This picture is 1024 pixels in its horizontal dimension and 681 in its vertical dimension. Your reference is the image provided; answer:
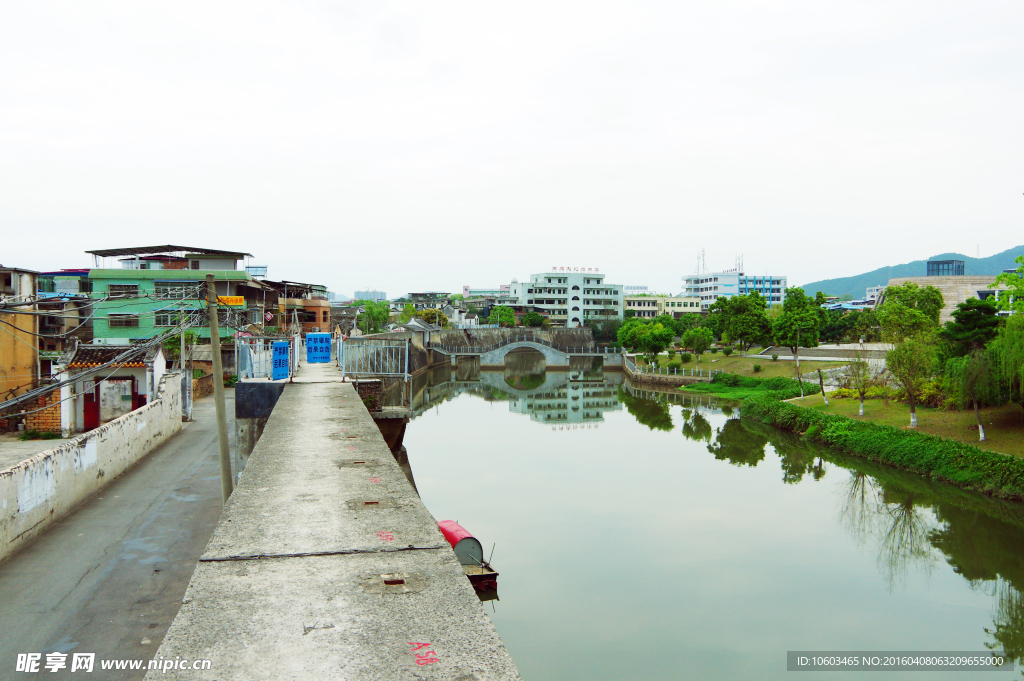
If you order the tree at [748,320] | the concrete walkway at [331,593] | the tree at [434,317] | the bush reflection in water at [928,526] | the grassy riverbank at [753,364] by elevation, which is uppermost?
the tree at [434,317]

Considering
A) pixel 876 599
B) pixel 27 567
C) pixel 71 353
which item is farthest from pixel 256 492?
pixel 71 353

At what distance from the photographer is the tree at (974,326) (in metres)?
23.0

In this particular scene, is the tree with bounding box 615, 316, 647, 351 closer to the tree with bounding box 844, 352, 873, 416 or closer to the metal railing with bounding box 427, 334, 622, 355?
the metal railing with bounding box 427, 334, 622, 355

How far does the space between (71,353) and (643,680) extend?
19871 mm

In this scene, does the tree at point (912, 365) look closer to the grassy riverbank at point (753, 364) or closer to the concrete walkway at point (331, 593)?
the grassy riverbank at point (753, 364)

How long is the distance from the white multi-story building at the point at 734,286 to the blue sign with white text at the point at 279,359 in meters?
94.6

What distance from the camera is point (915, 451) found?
2156 cm

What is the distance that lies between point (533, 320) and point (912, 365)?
2490 inches

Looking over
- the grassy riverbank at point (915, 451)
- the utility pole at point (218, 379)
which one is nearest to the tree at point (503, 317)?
the grassy riverbank at point (915, 451)

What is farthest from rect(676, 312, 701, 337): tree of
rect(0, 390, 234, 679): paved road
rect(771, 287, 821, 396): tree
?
rect(0, 390, 234, 679): paved road

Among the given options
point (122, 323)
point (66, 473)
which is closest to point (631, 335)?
point (122, 323)

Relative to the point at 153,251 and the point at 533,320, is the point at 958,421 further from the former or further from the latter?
the point at 533,320

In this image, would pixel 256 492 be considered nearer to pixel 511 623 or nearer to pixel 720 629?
pixel 511 623

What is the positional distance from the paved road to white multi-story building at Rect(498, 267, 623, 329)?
78255mm
